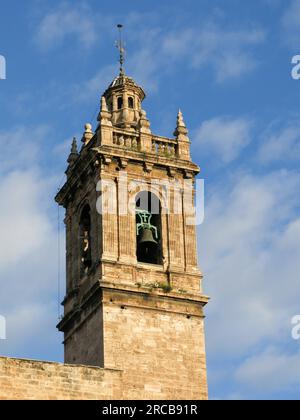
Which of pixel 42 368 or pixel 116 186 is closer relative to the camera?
pixel 42 368

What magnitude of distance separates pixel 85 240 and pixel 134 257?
3.02 m

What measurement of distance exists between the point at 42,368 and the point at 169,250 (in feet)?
32.0

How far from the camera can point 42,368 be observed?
36.2 m

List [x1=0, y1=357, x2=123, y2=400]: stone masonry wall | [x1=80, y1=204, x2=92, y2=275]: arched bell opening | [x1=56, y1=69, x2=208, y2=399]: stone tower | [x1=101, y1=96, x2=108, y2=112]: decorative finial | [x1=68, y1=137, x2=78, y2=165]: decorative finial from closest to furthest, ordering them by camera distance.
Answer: [x1=0, y1=357, x2=123, y2=400]: stone masonry wall, [x1=56, y1=69, x2=208, y2=399]: stone tower, [x1=80, y1=204, x2=92, y2=275]: arched bell opening, [x1=101, y1=96, x2=108, y2=112]: decorative finial, [x1=68, y1=137, x2=78, y2=165]: decorative finial

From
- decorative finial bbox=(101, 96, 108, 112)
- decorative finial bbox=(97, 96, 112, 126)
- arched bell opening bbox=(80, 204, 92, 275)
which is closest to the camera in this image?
arched bell opening bbox=(80, 204, 92, 275)

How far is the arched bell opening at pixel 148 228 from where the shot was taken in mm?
44844

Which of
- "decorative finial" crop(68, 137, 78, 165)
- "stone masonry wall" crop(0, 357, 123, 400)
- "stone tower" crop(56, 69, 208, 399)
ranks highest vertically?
"decorative finial" crop(68, 137, 78, 165)

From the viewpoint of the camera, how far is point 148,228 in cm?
4509

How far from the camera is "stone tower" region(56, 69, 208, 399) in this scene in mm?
41719

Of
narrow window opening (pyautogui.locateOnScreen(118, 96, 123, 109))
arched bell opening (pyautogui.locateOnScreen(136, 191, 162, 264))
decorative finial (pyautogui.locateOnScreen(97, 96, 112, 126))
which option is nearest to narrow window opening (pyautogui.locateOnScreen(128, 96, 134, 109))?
narrow window opening (pyautogui.locateOnScreen(118, 96, 123, 109))

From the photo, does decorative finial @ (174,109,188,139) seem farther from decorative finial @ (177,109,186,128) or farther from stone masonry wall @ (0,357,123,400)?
stone masonry wall @ (0,357,123,400)

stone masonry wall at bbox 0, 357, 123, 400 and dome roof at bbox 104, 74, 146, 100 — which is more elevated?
dome roof at bbox 104, 74, 146, 100
